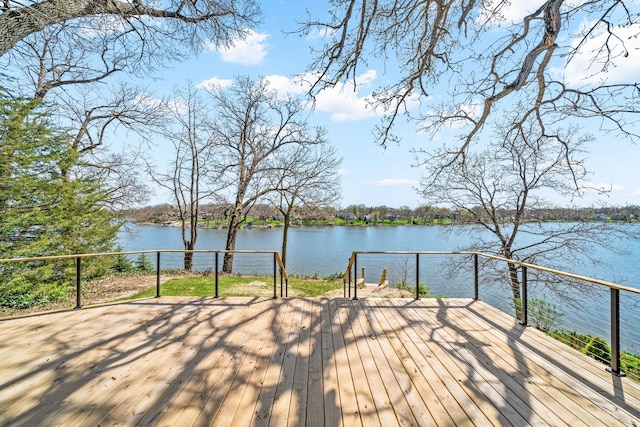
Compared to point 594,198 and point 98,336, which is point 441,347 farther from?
point 594,198

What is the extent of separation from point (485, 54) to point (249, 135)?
10.00 m

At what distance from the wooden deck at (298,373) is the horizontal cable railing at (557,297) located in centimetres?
51

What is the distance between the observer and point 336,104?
15.2 feet

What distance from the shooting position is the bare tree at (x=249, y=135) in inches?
468

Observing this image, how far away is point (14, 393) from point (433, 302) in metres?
4.75

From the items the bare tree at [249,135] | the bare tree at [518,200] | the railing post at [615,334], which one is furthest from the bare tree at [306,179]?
the railing post at [615,334]

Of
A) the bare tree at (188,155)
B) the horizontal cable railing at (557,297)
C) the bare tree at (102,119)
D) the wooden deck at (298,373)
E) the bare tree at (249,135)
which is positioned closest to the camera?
the wooden deck at (298,373)

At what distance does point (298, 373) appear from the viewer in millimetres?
2373

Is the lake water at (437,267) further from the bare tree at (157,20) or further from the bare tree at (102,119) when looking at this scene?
the bare tree at (157,20)

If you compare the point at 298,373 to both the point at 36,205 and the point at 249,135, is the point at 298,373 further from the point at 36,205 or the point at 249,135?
the point at 249,135

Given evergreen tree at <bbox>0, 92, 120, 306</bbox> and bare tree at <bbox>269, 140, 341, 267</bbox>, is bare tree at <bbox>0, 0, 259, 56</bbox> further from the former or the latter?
bare tree at <bbox>269, 140, 341, 267</bbox>

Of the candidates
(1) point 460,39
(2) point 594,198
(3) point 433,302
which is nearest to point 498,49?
(1) point 460,39

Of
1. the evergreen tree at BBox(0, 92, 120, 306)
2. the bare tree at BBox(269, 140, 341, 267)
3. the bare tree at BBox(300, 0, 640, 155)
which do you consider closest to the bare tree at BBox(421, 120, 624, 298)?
the bare tree at BBox(300, 0, 640, 155)

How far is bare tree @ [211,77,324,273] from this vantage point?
39.0 feet
